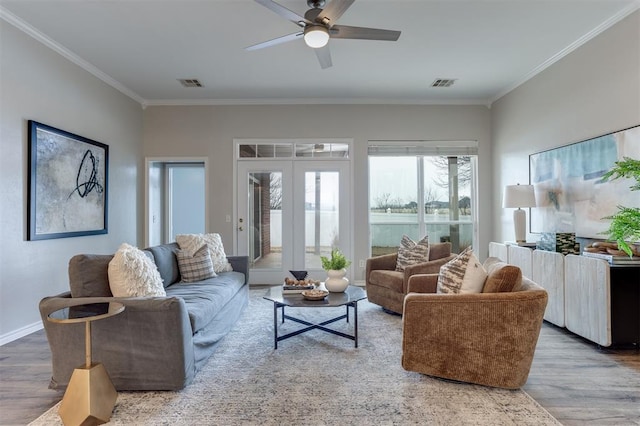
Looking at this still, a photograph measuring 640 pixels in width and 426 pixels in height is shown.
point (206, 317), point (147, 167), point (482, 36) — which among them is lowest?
point (206, 317)

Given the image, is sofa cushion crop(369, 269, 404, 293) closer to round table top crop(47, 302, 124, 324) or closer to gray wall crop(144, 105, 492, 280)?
gray wall crop(144, 105, 492, 280)

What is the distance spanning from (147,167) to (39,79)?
2100 millimetres

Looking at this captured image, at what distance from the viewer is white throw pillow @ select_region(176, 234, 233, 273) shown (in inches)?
Answer: 150

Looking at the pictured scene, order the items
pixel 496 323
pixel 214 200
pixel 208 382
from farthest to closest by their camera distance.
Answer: pixel 214 200 → pixel 208 382 → pixel 496 323

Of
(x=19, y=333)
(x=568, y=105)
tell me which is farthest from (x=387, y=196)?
(x=19, y=333)

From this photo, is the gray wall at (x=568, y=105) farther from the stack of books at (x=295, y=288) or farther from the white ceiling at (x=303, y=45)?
the stack of books at (x=295, y=288)

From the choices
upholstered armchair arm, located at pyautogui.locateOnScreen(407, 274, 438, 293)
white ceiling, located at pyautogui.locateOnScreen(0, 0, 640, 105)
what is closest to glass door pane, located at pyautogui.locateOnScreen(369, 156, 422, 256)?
white ceiling, located at pyautogui.locateOnScreen(0, 0, 640, 105)

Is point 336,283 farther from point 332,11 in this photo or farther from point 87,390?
→ point 332,11

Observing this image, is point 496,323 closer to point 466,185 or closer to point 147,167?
point 466,185

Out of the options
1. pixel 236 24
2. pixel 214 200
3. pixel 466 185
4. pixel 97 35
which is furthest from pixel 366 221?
Result: pixel 97 35

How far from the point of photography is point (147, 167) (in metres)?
5.45

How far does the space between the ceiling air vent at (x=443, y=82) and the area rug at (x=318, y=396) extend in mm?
3526

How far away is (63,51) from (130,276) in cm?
298

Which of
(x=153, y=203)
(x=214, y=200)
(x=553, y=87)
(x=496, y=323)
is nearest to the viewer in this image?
(x=496, y=323)
